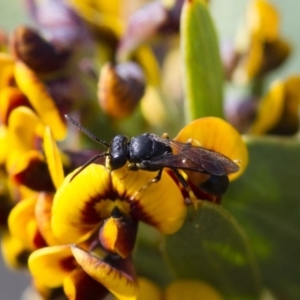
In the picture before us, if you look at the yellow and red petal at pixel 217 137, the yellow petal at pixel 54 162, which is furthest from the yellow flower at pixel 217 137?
the yellow petal at pixel 54 162

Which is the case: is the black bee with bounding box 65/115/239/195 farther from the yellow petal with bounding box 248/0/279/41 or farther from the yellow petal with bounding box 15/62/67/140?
the yellow petal with bounding box 248/0/279/41

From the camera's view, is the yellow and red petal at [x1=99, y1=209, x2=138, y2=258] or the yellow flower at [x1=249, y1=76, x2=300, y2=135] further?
the yellow flower at [x1=249, y1=76, x2=300, y2=135]

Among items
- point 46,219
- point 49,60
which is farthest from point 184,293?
point 49,60

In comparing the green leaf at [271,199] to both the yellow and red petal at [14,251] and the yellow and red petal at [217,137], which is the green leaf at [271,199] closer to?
the yellow and red petal at [217,137]

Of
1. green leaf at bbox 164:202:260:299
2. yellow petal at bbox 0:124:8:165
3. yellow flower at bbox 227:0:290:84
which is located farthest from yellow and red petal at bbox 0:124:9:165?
yellow flower at bbox 227:0:290:84

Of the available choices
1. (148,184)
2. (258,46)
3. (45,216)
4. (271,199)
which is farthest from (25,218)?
(258,46)

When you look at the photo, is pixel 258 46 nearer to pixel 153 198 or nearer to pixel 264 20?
pixel 264 20
